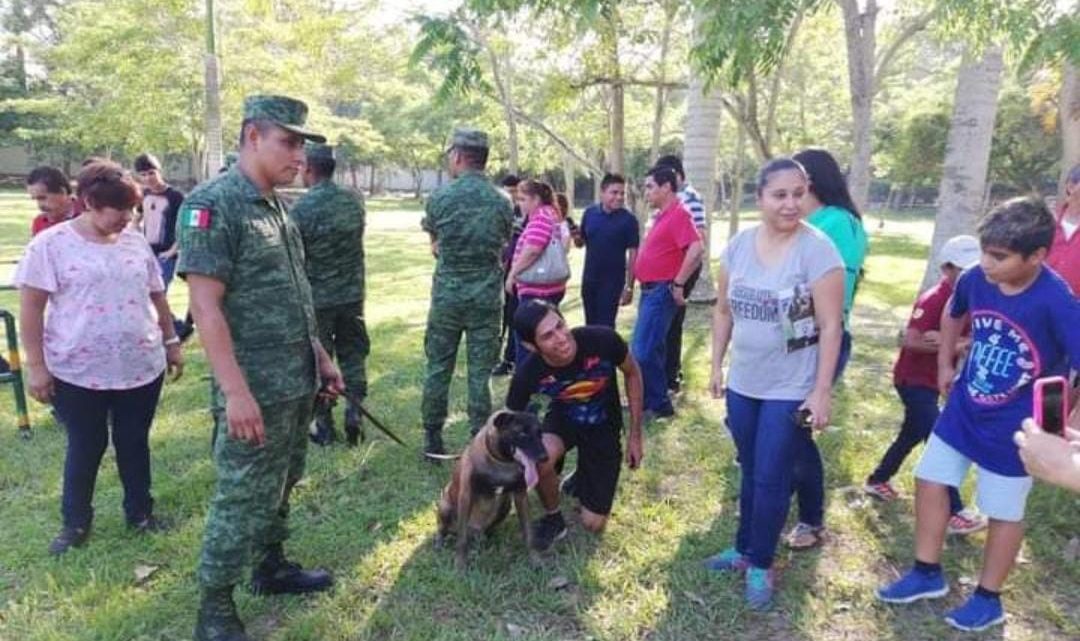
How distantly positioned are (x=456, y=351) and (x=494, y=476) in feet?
4.39

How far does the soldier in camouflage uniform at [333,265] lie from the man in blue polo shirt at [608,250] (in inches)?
73.3

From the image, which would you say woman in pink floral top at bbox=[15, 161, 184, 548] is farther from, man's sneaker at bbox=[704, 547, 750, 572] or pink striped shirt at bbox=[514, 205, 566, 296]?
man's sneaker at bbox=[704, 547, 750, 572]

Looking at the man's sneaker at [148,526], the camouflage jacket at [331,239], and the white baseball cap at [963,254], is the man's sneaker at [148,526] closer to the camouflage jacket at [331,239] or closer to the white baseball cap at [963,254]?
the camouflage jacket at [331,239]

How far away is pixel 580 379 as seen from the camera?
3547 mm

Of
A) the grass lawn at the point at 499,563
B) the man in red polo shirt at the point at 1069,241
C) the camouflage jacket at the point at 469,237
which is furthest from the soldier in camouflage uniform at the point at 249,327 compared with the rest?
the man in red polo shirt at the point at 1069,241

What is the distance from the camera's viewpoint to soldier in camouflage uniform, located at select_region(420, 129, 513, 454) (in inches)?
171

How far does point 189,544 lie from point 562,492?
1804 mm

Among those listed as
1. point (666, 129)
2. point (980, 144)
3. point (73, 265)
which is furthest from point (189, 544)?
point (666, 129)

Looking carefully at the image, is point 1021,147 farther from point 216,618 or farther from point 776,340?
point 216,618

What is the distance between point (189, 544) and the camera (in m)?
3.51

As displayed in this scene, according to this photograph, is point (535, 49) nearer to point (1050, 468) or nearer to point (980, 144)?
point (980, 144)

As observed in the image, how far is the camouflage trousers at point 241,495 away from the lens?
2.62m

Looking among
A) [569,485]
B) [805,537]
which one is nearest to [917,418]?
[805,537]

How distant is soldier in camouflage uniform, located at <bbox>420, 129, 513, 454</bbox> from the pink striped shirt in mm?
845
